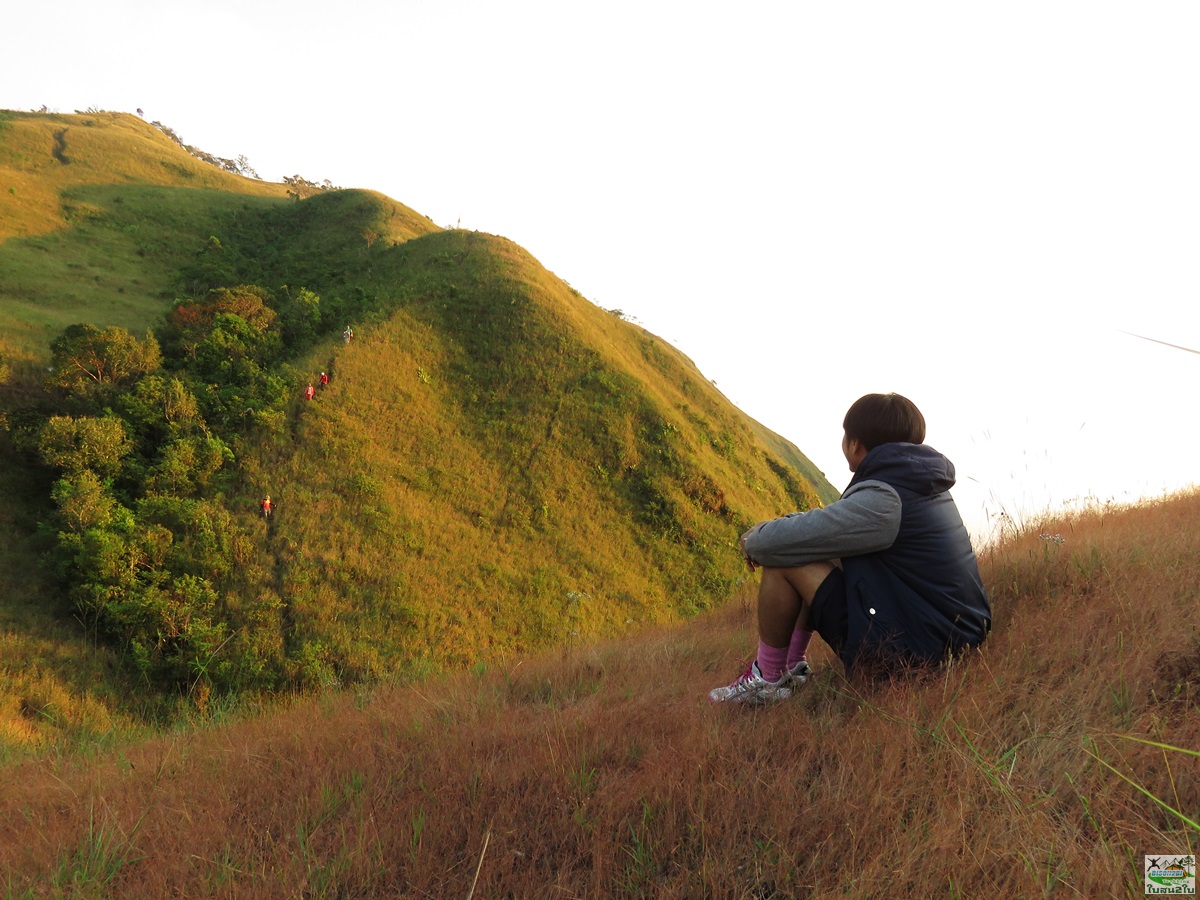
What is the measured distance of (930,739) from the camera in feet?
6.55

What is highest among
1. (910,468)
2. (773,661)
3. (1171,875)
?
(910,468)

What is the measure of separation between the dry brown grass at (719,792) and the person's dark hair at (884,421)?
105cm

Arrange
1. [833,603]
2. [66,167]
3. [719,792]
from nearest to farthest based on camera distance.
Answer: [719,792], [833,603], [66,167]

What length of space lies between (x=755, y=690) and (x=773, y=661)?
0.17 m

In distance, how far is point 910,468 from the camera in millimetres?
2484

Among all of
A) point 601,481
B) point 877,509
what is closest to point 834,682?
point 877,509

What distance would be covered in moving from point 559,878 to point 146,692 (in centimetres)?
1733

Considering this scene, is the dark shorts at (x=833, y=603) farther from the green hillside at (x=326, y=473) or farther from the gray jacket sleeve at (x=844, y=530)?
the green hillside at (x=326, y=473)

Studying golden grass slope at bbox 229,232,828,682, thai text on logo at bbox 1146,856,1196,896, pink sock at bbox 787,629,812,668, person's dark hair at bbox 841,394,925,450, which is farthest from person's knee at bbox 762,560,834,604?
golden grass slope at bbox 229,232,828,682

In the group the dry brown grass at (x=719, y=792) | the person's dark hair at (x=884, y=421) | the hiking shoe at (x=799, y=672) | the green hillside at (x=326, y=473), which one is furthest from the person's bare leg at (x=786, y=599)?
the green hillside at (x=326, y=473)

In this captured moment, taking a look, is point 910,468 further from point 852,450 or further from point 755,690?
point 755,690

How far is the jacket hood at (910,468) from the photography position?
247 centimetres

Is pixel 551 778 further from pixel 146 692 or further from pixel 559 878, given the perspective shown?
pixel 146 692

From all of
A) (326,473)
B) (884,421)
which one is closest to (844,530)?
(884,421)
